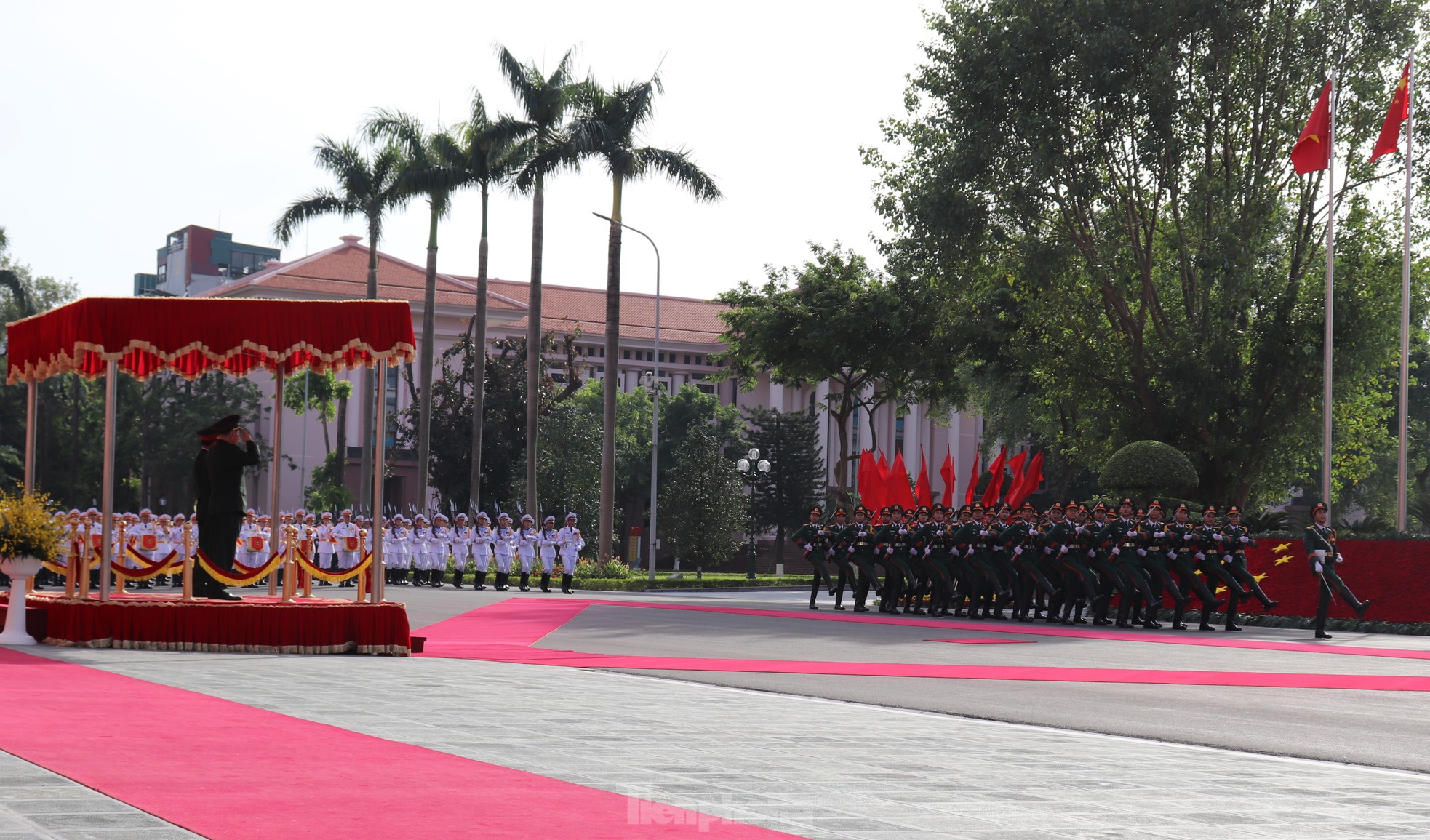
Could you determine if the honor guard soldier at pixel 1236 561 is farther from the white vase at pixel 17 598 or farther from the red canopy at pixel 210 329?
the white vase at pixel 17 598

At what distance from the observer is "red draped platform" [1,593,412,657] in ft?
48.0

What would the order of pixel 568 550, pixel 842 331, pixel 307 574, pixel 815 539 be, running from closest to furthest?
pixel 307 574 < pixel 815 539 < pixel 568 550 < pixel 842 331

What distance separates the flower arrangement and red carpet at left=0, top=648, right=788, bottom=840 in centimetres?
606

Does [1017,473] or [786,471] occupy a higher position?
[786,471]

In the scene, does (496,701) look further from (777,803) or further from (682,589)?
(682,589)

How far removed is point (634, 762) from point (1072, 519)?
56.2 ft

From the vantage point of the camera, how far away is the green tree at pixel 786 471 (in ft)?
230

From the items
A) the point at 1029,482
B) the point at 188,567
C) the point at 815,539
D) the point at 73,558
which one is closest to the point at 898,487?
the point at 1029,482

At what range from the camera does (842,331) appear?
4012 cm

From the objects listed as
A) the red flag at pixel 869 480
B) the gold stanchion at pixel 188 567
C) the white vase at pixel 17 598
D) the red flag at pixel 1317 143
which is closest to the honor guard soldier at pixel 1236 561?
the red flag at pixel 1317 143

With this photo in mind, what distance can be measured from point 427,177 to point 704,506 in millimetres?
17648

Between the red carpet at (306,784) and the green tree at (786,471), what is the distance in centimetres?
6085

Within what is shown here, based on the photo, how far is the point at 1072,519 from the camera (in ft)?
76.9

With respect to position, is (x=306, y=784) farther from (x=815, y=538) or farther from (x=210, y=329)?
(x=815, y=538)
